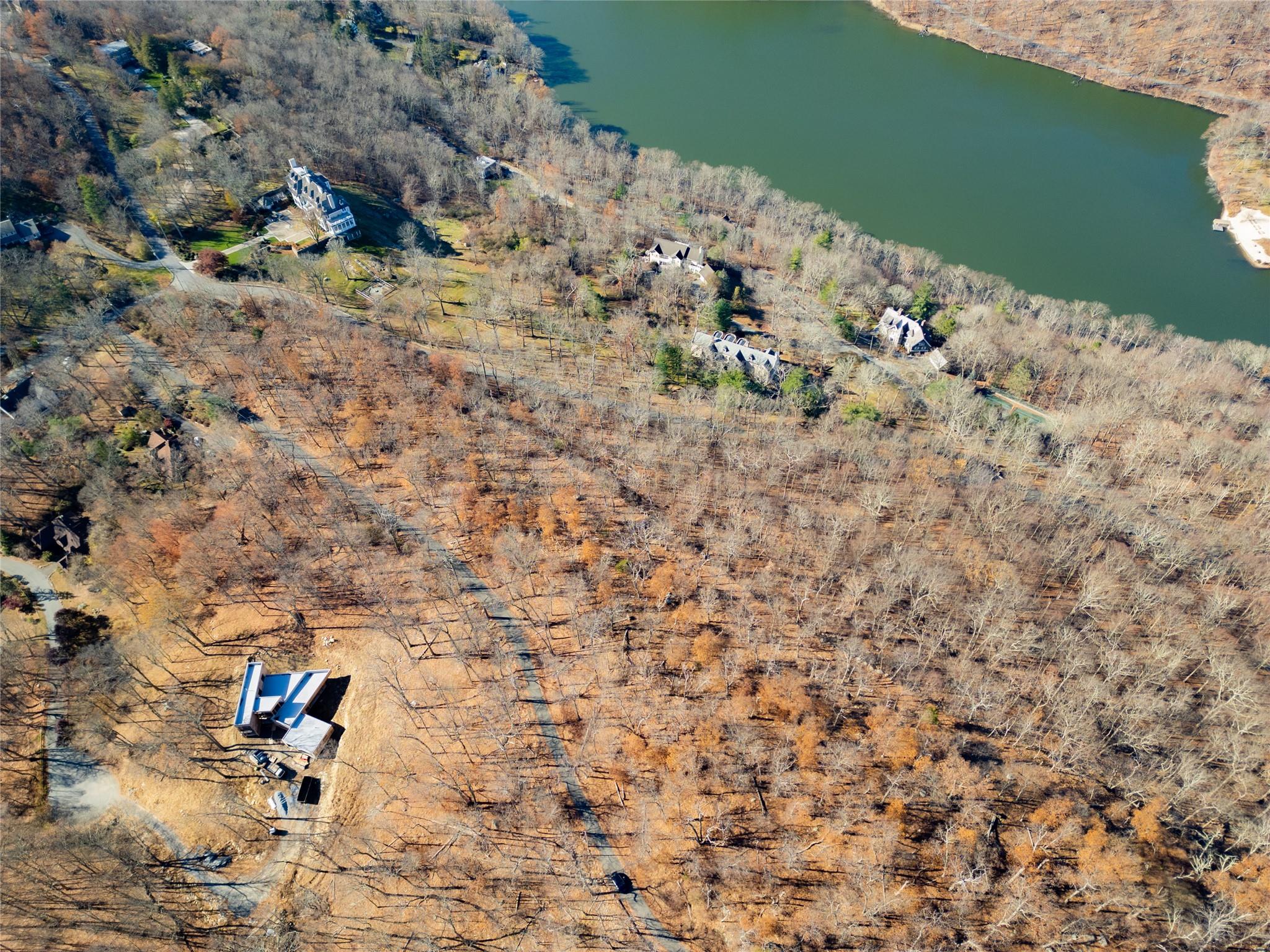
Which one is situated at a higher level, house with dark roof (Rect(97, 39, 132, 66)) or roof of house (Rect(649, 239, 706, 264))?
house with dark roof (Rect(97, 39, 132, 66))

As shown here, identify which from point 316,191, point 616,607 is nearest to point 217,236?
point 316,191

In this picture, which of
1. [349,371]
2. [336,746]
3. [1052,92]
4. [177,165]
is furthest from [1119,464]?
[1052,92]

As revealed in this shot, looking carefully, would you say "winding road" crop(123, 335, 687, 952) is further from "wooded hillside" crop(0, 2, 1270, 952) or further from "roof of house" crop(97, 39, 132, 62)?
"roof of house" crop(97, 39, 132, 62)

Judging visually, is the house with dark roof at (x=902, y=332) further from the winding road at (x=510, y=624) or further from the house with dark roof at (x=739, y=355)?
the winding road at (x=510, y=624)

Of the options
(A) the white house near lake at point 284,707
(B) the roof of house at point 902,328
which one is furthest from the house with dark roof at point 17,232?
(B) the roof of house at point 902,328

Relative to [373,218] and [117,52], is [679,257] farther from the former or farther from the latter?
[117,52]

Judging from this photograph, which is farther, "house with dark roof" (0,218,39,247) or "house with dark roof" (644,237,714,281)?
"house with dark roof" (644,237,714,281)

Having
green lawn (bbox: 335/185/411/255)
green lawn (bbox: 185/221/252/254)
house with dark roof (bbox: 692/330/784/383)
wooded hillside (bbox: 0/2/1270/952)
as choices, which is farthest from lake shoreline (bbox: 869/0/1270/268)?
green lawn (bbox: 185/221/252/254)
